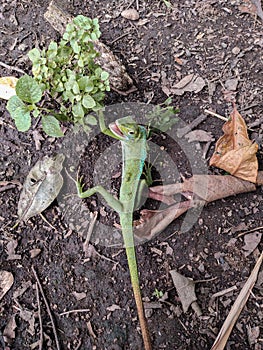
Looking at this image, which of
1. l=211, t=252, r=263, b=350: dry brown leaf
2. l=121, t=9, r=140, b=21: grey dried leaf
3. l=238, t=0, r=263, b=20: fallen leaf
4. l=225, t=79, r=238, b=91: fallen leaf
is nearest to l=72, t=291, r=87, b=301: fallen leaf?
l=211, t=252, r=263, b=350: dry brown leaf

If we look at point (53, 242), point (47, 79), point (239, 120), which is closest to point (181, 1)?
point (239, 120)

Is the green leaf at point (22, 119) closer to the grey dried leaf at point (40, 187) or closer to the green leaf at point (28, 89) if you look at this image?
the green leaf at point (28, 89)

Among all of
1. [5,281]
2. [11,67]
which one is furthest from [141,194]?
[11,67]

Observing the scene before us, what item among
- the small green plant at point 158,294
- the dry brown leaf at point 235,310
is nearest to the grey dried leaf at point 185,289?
the small green plant at point 158,294

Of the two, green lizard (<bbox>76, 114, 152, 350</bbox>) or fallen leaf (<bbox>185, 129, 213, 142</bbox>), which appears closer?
green lizard (<bbox>76, 114, 152, 350</bbox>)

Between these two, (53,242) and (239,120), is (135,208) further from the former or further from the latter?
(239,120)

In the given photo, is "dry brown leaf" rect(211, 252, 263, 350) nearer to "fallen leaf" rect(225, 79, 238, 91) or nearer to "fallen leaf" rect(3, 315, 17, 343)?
"fallen leaf" rect(3, 315, 17, 343)
